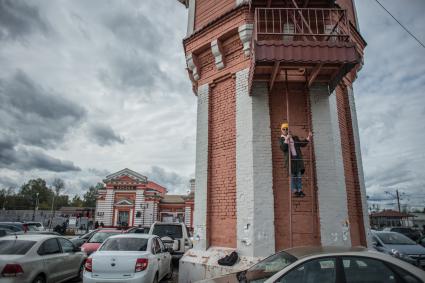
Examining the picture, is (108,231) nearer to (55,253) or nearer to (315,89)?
(55,253)

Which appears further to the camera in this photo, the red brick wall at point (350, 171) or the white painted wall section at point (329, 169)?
the red brick wall at point (350, 171)

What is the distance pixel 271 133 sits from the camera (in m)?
7.94

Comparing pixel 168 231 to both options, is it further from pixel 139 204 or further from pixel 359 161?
pixel 139 204

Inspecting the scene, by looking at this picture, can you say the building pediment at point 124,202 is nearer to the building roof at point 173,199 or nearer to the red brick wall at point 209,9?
the building roof at point 173,199

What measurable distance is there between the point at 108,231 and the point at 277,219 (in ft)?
32.3

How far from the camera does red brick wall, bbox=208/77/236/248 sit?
26.1ft

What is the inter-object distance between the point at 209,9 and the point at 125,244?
7.82 m

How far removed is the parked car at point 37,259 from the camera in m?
6.43

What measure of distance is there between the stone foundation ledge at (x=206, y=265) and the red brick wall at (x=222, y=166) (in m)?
0.32

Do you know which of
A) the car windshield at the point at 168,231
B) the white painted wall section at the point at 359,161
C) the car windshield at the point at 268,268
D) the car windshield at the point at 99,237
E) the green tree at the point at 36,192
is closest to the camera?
the car windshield at the point at 268,268

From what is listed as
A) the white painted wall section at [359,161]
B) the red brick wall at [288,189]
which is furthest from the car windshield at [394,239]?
the red brick wall at [288,189]

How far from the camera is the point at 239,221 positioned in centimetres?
746

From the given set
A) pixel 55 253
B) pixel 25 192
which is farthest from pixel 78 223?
pixel 25 192

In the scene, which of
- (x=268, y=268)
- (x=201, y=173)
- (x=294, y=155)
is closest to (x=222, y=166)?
(x=201, y=173)
